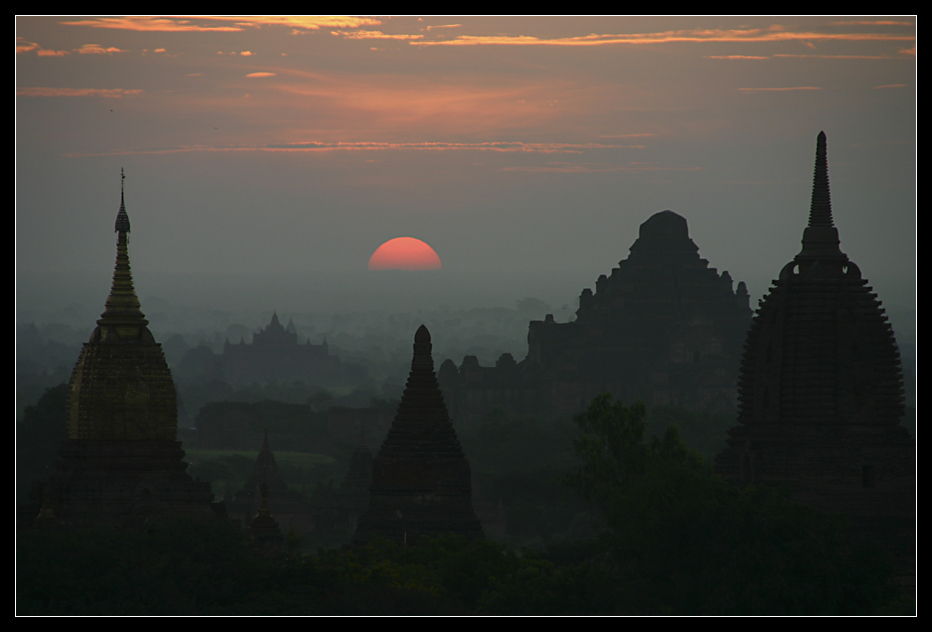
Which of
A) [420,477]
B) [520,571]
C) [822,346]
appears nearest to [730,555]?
[520,571]

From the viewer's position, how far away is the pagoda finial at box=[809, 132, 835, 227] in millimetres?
49812

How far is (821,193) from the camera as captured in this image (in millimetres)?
50125

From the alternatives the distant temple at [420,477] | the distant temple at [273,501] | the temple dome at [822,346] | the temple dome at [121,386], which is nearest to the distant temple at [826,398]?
the temple dome at [822,346]

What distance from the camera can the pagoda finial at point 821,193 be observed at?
4981 centimetres

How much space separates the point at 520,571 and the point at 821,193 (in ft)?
46.9

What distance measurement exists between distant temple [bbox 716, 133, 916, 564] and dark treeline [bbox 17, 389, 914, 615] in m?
4.22

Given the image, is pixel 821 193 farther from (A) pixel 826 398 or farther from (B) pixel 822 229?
(A) pixel 826 398

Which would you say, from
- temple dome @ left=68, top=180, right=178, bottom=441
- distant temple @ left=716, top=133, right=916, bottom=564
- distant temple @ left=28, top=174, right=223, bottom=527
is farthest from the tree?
temple dome @ left=68, top=180, right=178, bottom=441

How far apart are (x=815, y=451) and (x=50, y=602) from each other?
18.9 m

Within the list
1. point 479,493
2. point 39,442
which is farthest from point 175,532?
point 39,442

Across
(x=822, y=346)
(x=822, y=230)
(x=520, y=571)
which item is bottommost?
(x=520, y=571)

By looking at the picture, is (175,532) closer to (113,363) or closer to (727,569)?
(113,363)

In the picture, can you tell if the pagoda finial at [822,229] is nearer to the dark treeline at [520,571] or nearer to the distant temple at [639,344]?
the dark treeline at [520,571]

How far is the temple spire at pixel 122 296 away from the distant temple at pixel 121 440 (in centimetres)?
2
